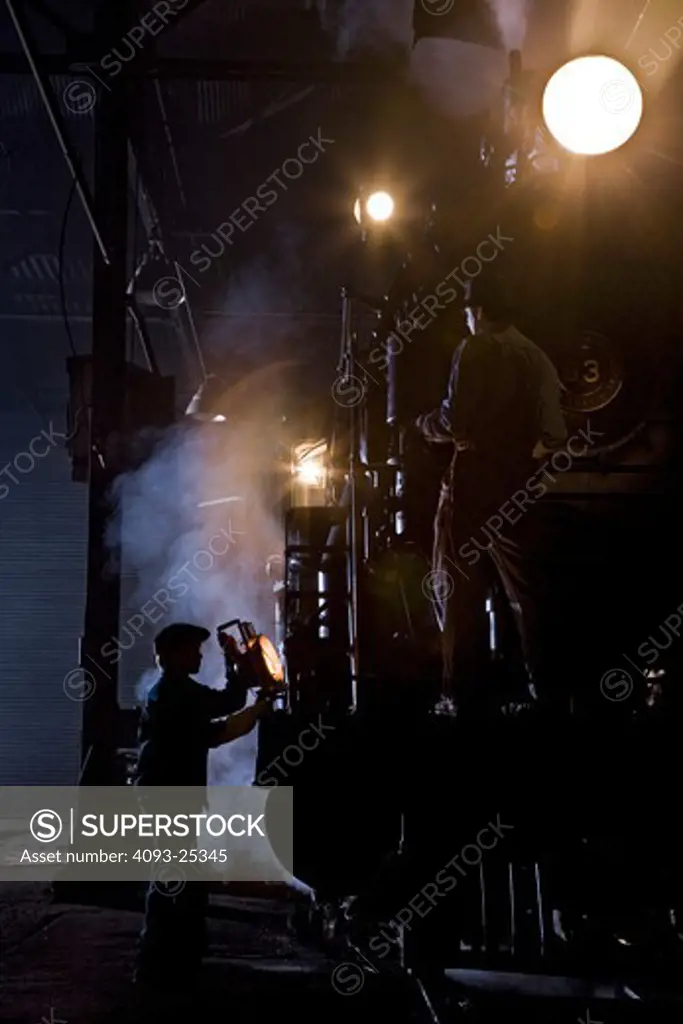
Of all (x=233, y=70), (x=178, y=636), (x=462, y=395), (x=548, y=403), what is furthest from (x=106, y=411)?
(x=548, y=403)

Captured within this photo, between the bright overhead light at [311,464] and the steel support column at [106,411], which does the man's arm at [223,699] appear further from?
the bright overhead light at [311,464]

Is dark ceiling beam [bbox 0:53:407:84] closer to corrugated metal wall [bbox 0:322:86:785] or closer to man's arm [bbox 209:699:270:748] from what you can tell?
man's arm [bbox 209:699:270:748]

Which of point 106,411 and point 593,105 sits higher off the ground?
point 106,411

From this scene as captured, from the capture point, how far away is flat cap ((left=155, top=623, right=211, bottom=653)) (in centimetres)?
605

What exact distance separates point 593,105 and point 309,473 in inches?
363

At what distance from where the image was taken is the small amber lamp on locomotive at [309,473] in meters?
13.3

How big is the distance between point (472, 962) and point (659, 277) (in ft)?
20.0

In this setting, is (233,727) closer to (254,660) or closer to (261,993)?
(254,660)

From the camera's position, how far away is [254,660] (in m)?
6.77

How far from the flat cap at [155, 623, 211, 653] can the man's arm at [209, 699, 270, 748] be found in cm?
63

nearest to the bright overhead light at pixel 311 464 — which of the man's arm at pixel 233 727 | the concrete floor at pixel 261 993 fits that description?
the man's arm at pixel 233 727

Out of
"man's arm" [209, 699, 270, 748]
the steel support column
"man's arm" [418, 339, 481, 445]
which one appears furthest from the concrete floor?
"man's arm" [418, 339, 481, 445]

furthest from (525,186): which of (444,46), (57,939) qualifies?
(57,939)

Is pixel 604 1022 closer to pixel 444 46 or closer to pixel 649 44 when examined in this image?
pixel 649 44
